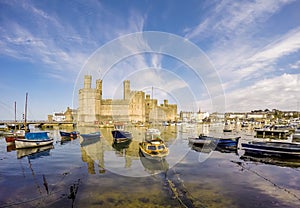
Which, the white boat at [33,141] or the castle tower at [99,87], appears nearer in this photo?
the white boat at [33,141]

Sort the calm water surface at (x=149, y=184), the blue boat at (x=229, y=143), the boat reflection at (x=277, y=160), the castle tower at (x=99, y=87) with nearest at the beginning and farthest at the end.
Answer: the calm water surface at (x=149, y=184) → the boat reflection at (x=277, y=160) → the blue boat at (x=229, y=143) → the castle tower at (x=99, y=87)

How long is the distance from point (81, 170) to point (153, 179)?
6.80 meters

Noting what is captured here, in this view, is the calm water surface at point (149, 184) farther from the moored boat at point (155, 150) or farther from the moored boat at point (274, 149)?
the moored boat at point (274, 149)

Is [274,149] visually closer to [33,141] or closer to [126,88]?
[33,141]

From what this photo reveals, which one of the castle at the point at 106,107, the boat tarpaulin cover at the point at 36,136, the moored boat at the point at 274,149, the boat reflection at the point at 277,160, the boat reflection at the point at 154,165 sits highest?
the castle at the point at 106,107

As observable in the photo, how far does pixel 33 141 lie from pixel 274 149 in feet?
108

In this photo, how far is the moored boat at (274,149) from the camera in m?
23.5

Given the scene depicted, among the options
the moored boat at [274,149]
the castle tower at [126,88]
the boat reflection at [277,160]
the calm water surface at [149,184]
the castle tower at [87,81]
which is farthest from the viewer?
the castle tower at [126,88]

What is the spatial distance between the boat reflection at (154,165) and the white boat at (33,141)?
61.0 feet

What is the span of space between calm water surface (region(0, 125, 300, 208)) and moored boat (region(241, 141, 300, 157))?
2.52 meters

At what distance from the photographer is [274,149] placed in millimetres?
24547

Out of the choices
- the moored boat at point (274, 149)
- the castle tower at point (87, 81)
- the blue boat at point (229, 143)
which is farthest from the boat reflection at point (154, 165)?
the castle tower at point (87, 81)

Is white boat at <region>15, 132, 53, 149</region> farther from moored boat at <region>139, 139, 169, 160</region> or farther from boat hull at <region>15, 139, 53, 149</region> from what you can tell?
moored boat at <region>139, 139, 169, 160</region>

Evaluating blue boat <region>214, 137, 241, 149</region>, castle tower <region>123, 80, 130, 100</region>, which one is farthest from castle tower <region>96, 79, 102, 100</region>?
blue boat <region>214, 137, 241, 149</region>
